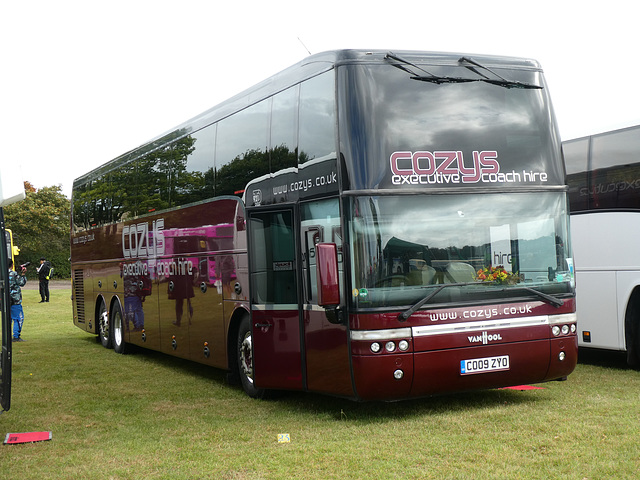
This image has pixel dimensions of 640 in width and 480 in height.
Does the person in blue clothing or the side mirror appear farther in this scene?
the person in blue clothing

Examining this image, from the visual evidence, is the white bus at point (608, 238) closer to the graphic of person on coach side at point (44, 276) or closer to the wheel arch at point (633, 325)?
the wheel arch at point (633, 325)

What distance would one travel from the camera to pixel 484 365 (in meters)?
8.59

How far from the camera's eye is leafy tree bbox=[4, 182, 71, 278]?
5825 cm

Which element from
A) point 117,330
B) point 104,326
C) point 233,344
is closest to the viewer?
point 233,344

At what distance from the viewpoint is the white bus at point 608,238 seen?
11.6 m

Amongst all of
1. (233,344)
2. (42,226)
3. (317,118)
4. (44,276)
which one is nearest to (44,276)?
(44,276)

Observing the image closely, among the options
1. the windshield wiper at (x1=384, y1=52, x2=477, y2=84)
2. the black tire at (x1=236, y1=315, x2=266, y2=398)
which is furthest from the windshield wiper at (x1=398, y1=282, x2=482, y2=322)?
the black tire at (x1=236, y1=315, x2=266, y2=398)

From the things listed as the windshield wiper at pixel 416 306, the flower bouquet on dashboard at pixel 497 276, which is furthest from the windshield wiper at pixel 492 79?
the windshield wiper at pixel 416 306

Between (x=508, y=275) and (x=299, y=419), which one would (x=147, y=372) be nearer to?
(x=299, y=419)

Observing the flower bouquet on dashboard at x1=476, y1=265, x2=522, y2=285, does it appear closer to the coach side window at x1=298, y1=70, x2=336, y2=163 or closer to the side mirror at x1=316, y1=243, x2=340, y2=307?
the side mirror at x1=316, y1=243, x2=340, y2=307

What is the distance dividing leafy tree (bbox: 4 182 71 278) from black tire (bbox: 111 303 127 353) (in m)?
42.8

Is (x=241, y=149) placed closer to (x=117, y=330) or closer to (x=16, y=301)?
(x=117, y=330)

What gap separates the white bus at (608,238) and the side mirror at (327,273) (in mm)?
5346

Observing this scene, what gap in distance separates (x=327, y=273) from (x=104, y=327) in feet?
37.2
